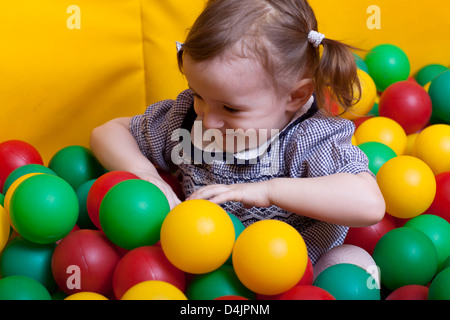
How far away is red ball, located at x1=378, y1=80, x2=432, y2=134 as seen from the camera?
1456 millimetres

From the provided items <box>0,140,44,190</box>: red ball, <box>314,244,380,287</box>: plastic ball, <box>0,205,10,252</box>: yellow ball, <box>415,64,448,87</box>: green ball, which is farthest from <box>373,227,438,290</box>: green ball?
<box>415,64,448,87</box>: green ball

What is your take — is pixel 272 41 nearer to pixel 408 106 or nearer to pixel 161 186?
pixel 161 186

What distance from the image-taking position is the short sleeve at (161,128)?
1.15 metres

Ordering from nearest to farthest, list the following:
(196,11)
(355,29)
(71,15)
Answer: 1. (71,15)
2. (196,11)
3. (355,29)

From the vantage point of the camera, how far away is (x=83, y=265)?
0.87 metres

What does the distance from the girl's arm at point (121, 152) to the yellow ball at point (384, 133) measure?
1.84ft

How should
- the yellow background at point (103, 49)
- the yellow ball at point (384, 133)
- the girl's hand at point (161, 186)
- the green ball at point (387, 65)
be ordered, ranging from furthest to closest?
1. the green ball at point (387, 65)
2. the yellow ball at point (384, 133)
3. the yellow background at point (103, 49)
4. the girl's hand at point (161, 186)

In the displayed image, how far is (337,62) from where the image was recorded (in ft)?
3.25

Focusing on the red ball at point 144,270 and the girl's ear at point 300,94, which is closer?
the red ball at point 144,270

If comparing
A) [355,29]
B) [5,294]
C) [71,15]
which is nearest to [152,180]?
[5,294]

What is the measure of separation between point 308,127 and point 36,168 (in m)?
0.54

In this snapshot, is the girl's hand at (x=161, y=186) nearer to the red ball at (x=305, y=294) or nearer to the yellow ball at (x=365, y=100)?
the red ball at (x=305, y=294)

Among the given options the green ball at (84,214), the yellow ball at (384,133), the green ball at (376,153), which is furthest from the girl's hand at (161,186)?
the yellow ball at (384,133)

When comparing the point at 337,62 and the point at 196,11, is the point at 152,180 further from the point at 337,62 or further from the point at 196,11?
the point at 196,11
